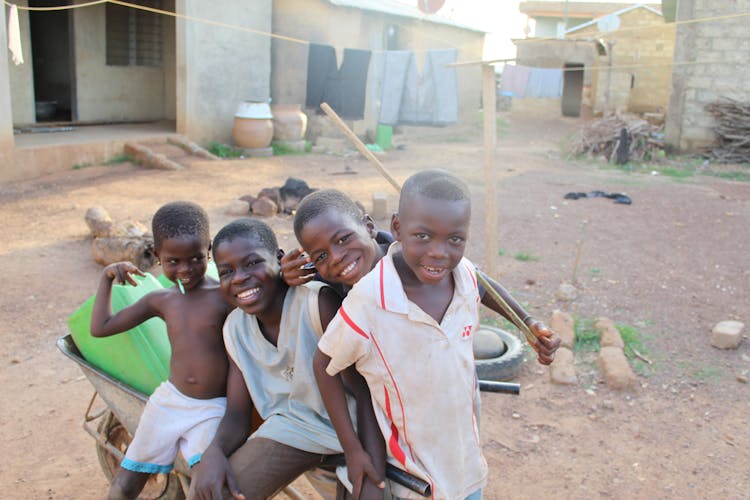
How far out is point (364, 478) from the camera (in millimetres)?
1758

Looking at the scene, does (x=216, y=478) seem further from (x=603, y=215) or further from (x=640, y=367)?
(x=603, y=215)

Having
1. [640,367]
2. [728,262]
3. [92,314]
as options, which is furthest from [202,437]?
[728,262]

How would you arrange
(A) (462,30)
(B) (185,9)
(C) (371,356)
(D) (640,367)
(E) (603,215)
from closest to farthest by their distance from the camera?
(C) (371,356) < (D) (640,367) < (E) (603,215) < (B) (185,9) < (A) (462,30)

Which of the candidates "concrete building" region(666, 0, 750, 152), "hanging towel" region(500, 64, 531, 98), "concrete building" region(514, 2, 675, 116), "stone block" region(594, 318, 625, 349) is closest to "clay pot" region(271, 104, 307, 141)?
"hanging towel" region(500, 64, 531, 98)

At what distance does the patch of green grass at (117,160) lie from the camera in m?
10.3

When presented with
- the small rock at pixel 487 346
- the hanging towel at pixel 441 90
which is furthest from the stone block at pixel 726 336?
the hanging towel at pixel 441 90

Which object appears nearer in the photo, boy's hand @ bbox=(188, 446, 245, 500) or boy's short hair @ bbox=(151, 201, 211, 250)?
boy's hand @ bbox=(188, 446, 245, 500)

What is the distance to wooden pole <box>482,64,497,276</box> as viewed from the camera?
4480 mm

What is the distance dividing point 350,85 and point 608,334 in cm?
916

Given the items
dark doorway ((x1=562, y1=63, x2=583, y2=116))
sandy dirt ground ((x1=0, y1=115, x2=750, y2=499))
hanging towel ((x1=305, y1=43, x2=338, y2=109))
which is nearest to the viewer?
sandy dirt ground ((x1=0, y1=115, x2=750, y2=499))

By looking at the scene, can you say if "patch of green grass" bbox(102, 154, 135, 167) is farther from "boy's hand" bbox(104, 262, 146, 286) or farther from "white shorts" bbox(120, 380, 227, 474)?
"white shorts" bbox(120, 380, 227, 474)

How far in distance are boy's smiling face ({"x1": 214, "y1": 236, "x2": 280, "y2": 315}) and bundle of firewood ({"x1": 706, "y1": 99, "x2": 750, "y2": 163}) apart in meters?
13.1

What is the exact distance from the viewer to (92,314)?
2.33 meters

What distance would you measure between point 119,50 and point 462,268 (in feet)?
44.2
